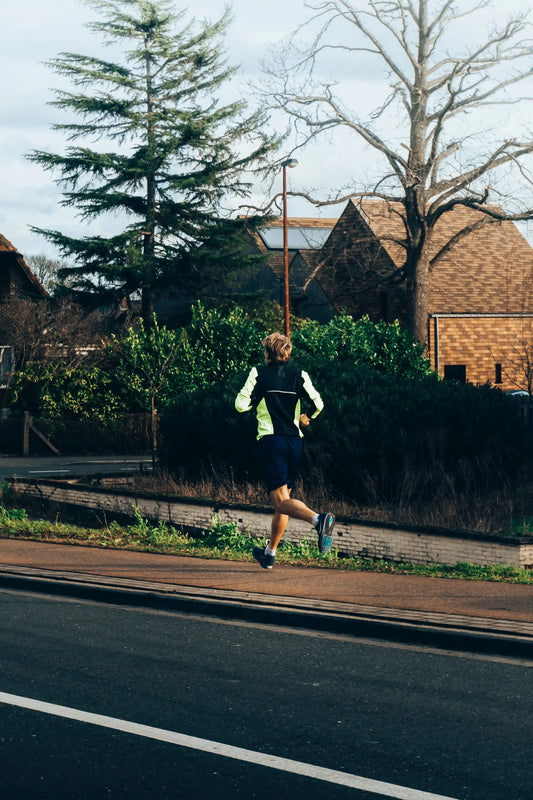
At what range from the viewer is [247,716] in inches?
215

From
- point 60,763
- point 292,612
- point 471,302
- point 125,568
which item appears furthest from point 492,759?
point 471,302

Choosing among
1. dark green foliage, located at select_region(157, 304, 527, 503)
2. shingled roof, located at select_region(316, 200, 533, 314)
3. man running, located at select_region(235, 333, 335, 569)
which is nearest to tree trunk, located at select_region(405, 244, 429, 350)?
shingled roof, located at select_region(316, 200, 533, 314)

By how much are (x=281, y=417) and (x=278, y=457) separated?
0.33 meters

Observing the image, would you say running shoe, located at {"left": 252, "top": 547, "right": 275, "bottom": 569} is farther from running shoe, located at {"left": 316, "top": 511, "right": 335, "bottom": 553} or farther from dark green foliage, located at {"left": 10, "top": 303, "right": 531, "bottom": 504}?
dark green foliage, located at {"left": 10, "top": 303, "right": 531, "bottom": 504}

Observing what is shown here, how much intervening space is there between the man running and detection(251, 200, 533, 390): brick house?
33327 mm

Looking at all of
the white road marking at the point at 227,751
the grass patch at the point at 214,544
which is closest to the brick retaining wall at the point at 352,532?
the grass patch at the point at 214,544

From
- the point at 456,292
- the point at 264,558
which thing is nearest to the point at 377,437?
the point at 264,558

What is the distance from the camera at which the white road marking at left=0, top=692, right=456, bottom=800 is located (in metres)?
4.38

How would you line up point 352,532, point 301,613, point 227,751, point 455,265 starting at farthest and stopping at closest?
point 455,265, point 352,532, point 301,613, point 227,751

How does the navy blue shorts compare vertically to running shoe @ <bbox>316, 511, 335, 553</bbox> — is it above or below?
above

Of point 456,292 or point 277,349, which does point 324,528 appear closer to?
point 277,349

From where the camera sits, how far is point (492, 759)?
479 centimetres

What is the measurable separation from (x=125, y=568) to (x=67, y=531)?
275cm

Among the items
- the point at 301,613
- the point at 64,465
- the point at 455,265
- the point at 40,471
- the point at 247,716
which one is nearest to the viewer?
the point at 247,716
